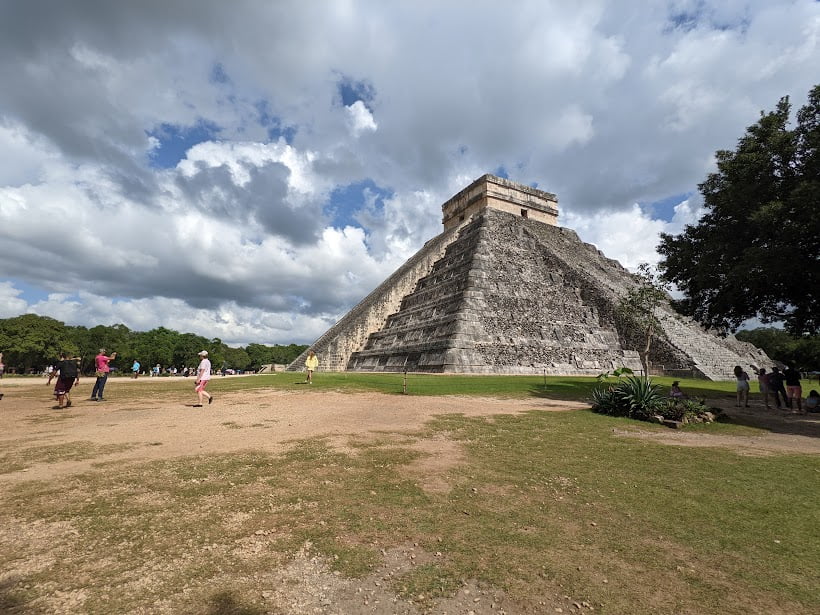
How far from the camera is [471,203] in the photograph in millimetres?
36750

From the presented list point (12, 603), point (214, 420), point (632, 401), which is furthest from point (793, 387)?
point (12, 603)

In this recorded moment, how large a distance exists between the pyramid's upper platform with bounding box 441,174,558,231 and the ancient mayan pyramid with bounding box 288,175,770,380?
0.48ft

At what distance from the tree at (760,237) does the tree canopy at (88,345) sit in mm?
54306

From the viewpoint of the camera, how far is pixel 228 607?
2.44 m

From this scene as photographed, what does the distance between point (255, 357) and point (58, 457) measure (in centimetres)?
9396

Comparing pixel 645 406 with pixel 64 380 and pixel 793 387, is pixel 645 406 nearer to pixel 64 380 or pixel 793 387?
pixel 793 387

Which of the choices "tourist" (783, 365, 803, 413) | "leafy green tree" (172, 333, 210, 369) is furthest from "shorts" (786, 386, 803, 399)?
"leafy green tree" (172, 333, 210, 369)

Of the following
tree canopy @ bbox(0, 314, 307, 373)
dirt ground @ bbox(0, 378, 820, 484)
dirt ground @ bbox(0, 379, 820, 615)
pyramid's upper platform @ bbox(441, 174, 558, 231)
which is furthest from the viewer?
tree canopy @ bbox(0, 314, 307, 373)

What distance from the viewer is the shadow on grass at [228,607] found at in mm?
2391

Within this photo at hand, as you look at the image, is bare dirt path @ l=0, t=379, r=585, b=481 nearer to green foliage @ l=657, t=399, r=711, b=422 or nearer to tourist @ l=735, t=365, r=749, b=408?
green foliage @ l=657, t=399, r=711, b=422

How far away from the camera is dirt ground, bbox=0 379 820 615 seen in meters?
2.62

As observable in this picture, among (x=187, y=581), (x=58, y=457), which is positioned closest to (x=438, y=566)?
(x=187, y=581)

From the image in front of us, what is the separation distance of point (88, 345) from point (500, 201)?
54799 mm

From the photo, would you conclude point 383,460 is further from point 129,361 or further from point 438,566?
point 129,361
